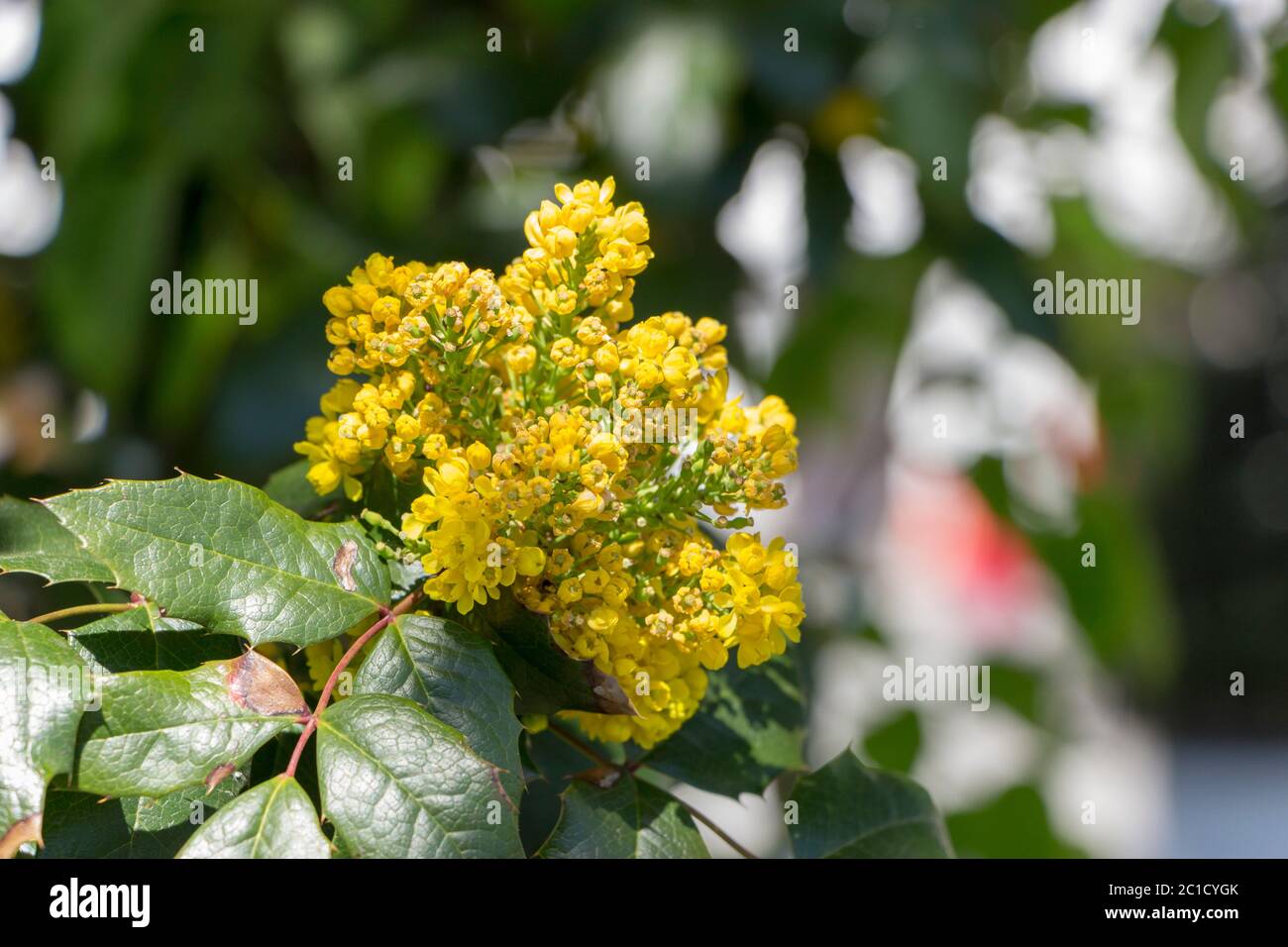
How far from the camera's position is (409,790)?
549mm

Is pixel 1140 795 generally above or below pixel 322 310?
below

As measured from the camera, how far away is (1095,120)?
5.34 ft

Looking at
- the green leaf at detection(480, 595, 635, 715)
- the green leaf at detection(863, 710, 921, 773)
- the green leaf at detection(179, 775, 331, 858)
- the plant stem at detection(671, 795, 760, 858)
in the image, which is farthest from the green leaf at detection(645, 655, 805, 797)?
the green leaf at detection(863, 710, 921, 773)

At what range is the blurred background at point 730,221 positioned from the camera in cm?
131

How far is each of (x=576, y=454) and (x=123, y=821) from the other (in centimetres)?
29

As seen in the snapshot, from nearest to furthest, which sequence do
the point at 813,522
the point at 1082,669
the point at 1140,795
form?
the point at 813,522
the point at 1082,669
the point at 1140,795

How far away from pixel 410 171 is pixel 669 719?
40.3 inches

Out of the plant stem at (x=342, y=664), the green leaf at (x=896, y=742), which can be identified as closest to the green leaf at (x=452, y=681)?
the plant stem at (x=342, y=664)

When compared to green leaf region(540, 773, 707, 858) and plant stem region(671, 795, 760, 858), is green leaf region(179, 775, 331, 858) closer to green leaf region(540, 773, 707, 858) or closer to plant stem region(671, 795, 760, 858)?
green leaf region(540, 773, 707, 858)

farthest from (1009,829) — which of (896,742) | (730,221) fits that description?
(730,221)

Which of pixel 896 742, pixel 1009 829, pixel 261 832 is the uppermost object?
pixel 261 832

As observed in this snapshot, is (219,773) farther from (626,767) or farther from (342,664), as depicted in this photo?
(626,767)

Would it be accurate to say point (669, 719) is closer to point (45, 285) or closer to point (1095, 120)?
point (45, 285)
